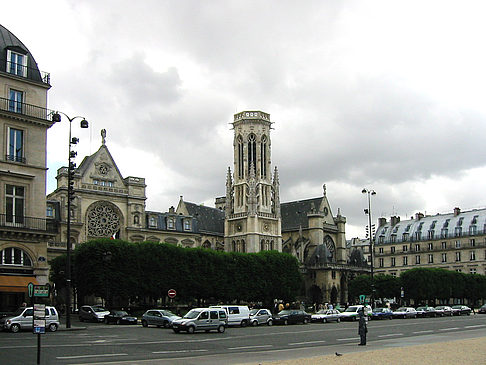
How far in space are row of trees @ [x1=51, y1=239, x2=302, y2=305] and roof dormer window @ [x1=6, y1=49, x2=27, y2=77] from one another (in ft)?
50.0

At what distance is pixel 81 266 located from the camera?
196 ft

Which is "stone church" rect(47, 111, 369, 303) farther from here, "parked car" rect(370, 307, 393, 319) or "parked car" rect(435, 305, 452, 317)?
"parked car" rect(435, 305, 452, 317)

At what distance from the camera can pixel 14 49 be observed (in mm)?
45125

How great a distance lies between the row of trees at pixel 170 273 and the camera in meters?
59.4

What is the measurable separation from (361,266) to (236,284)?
189 feet

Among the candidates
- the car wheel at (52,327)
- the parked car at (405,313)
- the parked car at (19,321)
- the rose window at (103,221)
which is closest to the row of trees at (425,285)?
the parked car at (405,313)

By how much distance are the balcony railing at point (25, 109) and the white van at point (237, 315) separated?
744 inches

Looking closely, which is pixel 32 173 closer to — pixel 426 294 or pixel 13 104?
pixel 13 104

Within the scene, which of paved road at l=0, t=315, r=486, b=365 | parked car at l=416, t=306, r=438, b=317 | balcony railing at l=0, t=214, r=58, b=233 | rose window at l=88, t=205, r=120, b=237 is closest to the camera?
paved road at l=0, t=315, r=486, b=365

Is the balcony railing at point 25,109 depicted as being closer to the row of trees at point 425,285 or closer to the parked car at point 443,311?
the parked car at point 443,311

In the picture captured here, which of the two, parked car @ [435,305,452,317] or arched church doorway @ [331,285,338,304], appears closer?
parked car @ [435,305,452,317]

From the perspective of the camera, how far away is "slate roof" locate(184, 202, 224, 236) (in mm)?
116250

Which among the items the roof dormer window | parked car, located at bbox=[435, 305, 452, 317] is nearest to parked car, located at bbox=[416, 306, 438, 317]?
parked car, located at bbox=[435, 305, 452, 317]

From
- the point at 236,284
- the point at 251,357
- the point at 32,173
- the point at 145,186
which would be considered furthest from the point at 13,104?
the point at 145,186
